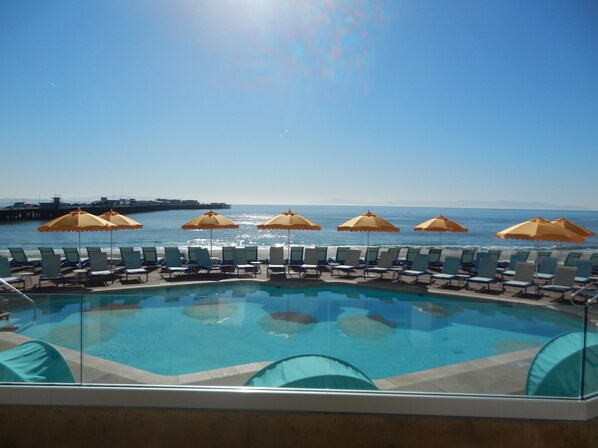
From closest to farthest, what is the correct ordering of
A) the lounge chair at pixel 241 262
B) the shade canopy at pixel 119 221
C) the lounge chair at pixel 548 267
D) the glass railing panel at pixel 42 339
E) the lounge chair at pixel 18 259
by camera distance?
the glass railing panel at pixel 42 339, the lounge chair at pixel 548 267, the shade canopy at pixel 119 221, the lounge chair at pixel 18 259, the lounge chair at pixel 241 262

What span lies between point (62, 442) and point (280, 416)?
6.92 ft

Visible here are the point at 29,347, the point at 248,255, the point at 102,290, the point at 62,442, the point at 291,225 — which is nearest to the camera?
the point at 62,442

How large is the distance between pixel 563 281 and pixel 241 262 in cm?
927

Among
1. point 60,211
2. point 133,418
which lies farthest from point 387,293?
point 60,211

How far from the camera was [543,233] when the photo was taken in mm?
11250

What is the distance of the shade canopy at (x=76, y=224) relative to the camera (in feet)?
37.4

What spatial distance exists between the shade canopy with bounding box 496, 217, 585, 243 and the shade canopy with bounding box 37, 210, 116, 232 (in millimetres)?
11527

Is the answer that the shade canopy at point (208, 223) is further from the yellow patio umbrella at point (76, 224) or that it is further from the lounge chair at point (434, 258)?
the lounge chair at point (434, 258)

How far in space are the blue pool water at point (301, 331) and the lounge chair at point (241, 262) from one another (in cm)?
831

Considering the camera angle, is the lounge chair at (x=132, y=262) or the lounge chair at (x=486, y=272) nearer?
the lounge chair at (x=486, y=272)

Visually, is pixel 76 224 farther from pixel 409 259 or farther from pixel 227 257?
pixel 409 259

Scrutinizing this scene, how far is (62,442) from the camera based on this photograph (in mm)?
4070

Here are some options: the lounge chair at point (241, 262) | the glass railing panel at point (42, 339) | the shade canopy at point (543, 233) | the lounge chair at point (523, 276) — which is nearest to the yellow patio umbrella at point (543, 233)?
the shade canopy at point (543, 233)

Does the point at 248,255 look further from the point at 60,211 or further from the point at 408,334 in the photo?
the point at 60,211
